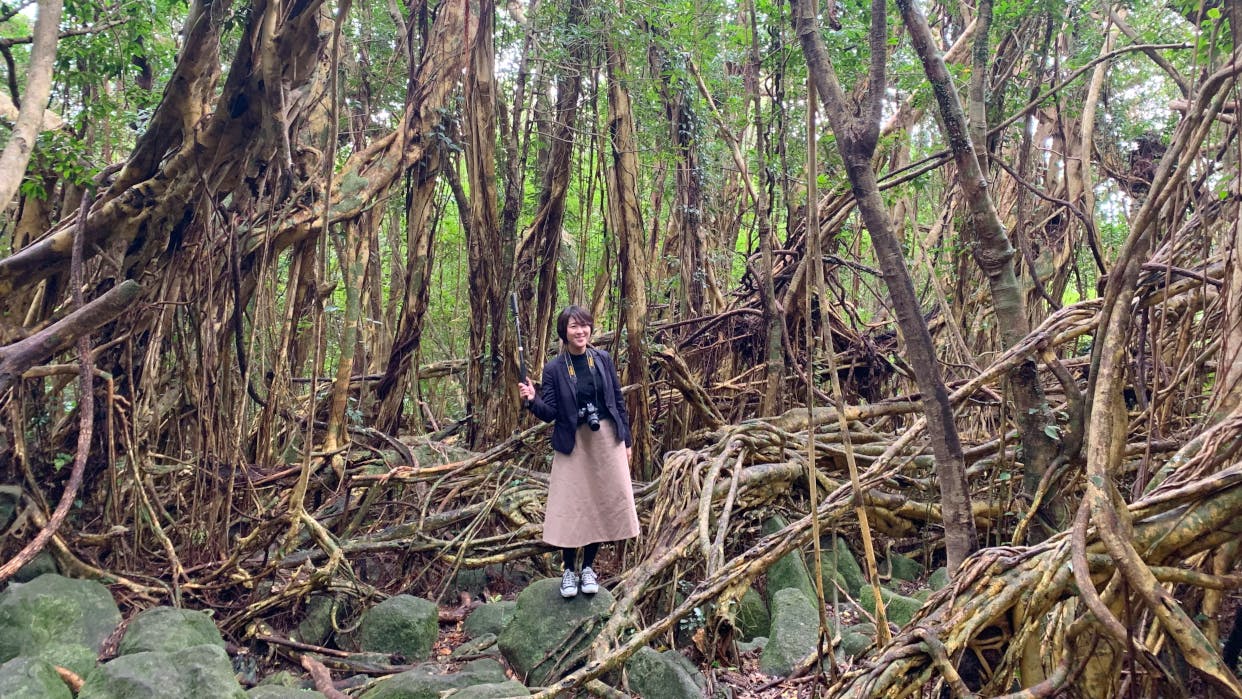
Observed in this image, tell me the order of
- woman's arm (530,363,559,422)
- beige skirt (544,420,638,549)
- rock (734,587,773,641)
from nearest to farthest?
woman's arm (530,363,559,422) → beige skirt (544,420,638,549) → rock (734,587,773,641)

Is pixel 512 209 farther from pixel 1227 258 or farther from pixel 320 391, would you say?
pixel 1227 258

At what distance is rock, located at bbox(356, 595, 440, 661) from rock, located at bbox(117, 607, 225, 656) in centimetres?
65

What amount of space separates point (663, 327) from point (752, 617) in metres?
2.42

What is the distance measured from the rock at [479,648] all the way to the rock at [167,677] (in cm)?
116

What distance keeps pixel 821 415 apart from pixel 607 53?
2.80 meters

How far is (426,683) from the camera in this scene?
116 inches

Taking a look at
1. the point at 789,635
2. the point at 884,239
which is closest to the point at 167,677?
the point at 789,635

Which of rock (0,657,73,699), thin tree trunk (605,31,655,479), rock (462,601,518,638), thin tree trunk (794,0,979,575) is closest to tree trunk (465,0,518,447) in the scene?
thin tree trunk (605,31,655,479)

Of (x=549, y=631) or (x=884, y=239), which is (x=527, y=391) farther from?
(x=884, y=239)

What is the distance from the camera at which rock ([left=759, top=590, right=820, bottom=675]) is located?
3.42 m

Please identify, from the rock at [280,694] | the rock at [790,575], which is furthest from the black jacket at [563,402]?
the rock at [790,575]

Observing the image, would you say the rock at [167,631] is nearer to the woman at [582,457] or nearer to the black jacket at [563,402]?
the woman at [582,457]

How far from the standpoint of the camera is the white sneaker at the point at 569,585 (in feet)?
11.0

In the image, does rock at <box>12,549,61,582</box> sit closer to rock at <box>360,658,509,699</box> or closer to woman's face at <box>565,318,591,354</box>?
rock at <box>360,658,509,699</box>
